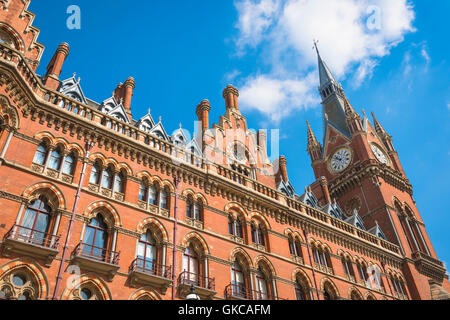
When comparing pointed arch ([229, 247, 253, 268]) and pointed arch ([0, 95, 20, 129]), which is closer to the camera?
pointed arch ([0, 95, 20, 129])

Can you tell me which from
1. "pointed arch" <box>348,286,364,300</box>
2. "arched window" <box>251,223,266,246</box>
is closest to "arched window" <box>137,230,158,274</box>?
"arched window" <box>251,223,266,246</box>

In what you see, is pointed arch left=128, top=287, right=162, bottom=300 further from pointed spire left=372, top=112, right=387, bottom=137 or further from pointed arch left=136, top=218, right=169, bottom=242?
pointed spire left=372, top=112, right=387, bottom=137

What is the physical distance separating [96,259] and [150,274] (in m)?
2.46

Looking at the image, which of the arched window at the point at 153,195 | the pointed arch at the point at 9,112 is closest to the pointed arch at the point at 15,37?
the pointed arch at the point at 9,112

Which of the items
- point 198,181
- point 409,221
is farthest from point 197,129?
point 409,221

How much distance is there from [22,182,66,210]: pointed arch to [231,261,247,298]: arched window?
955 centimetres

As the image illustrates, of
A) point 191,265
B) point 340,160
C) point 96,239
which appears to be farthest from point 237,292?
point 340,160

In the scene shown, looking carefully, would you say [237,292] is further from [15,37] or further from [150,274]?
[15,37]

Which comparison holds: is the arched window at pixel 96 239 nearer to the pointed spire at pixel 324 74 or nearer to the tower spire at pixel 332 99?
the tower spire at pixel 332 99

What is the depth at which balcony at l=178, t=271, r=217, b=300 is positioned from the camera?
1967cm

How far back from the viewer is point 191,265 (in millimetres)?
21344

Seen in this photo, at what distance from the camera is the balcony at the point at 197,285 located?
774 inches

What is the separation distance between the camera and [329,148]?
5050 cm
